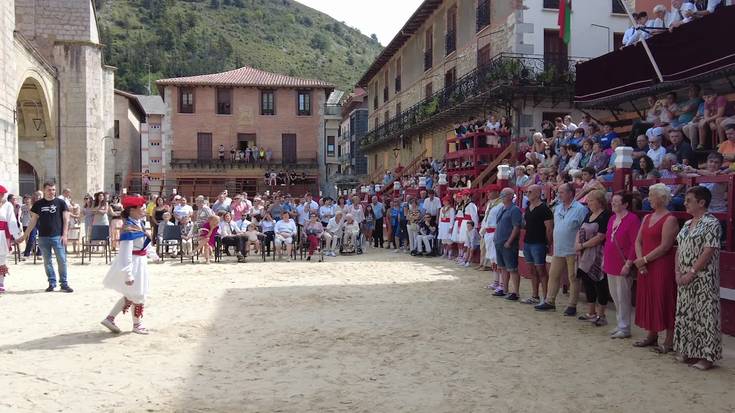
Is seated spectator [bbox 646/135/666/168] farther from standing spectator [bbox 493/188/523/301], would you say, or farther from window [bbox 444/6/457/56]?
window [bbox 444/6/457/56]

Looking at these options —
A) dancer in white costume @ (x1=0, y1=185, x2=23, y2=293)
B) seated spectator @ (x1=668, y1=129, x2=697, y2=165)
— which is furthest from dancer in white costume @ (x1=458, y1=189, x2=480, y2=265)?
dancer in white costume @ (x1=0, y1=185, x2=23, y2=293)

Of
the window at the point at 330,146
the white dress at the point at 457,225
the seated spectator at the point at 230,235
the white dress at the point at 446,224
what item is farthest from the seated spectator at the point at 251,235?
the window at the point at 330,146

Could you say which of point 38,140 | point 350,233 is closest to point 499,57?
point 350,233

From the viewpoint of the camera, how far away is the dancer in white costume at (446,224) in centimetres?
1524

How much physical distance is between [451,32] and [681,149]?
16.7 m

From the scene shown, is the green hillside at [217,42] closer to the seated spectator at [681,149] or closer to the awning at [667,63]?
the awning at [667,63]

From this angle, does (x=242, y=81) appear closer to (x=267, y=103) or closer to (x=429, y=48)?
(x=267, y=103)

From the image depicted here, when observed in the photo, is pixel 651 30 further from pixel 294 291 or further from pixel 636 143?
pixel 294 291

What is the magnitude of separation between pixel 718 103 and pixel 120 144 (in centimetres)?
4081

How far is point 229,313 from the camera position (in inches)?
321

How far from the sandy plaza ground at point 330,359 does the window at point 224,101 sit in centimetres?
3528

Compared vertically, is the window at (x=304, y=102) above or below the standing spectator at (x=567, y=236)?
above

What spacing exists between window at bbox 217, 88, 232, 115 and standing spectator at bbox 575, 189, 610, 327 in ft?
128

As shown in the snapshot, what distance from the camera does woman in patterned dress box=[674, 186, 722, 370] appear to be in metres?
5.52
